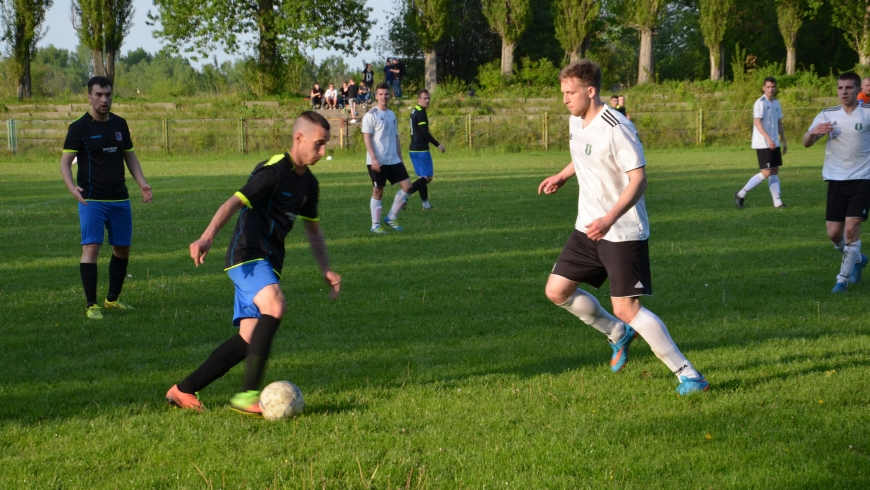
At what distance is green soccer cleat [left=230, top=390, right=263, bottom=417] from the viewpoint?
482cm

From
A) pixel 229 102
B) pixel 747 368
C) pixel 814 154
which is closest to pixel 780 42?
pixel 814 154

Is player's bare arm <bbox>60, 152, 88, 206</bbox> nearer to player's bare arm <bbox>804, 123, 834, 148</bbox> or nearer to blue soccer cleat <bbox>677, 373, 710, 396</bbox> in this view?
blue soccer cleat <bbox>677, 373, 710, 396</bbox>

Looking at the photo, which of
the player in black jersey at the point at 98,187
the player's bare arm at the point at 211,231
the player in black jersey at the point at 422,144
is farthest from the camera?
the player in black jersey at the point at 422,144

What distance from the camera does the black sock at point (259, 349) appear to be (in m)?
4.82

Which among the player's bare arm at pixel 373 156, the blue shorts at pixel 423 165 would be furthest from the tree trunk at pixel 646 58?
the player's bare arm at pixel 373 156

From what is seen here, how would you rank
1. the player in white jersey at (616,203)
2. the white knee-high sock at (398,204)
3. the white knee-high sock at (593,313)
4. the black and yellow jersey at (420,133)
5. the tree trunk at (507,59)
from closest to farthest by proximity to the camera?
the player in white jersey at (616,203) < the white knee-high sock at (593,313) < the white knee-high sock at (398,204) < the black and yellow jersey at (420,133) < the tree trunk at (507,59)

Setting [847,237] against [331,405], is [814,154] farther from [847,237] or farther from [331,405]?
[331,405]

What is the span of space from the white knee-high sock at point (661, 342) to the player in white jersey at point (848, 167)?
3.96 meters

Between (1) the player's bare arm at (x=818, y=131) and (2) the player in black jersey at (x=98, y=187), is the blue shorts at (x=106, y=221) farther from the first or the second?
(1) the player's bare arm at (x=818, y=131)

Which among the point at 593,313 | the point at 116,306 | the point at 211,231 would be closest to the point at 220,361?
the point at 211,231

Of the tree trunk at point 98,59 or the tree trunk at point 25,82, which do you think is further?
the tree trunk at point 25,82

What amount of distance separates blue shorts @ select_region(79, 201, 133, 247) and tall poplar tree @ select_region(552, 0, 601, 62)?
40.1 meters

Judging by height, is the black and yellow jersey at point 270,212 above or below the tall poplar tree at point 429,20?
below

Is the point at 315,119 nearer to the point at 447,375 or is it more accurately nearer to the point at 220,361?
the point at 220,361
